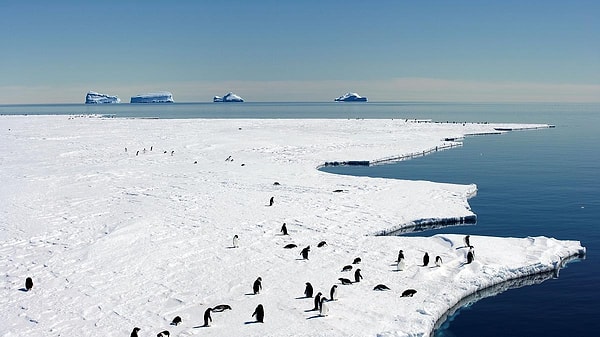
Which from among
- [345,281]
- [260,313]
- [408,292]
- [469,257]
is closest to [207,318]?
[260,313]

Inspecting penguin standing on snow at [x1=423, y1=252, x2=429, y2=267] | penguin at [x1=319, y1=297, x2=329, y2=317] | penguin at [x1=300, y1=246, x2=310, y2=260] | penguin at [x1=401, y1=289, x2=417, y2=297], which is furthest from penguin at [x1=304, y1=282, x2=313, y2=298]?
penguin standing on snow at [x1=423, y1=252, x2=429, y2=267]

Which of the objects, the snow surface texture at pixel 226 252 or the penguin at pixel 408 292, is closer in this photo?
the snow surface texture at pixel 226 252

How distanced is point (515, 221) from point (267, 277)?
1400 centimetres

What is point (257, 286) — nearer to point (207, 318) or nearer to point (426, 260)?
point (207, 318)

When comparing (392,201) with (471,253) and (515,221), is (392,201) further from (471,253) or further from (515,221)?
(471,253)

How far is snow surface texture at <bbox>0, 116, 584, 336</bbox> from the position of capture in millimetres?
13750

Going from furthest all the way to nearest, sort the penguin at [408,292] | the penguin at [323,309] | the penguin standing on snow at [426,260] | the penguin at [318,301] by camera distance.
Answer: the penguin standing on snow at [426,260] < the penguin at [408,292] < the penguin at [318,301] < the penguin at [323,309]

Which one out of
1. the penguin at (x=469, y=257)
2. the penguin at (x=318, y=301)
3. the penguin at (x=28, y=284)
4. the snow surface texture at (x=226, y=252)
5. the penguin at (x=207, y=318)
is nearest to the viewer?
the penguin at (x=207, y=318)

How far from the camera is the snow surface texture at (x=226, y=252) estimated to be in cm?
1375

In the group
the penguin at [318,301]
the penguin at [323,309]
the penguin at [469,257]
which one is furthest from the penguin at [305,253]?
the penguin at [469,257]

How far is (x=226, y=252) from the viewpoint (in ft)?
62.5

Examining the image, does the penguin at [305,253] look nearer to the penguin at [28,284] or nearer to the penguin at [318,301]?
the penguin at [318,301]

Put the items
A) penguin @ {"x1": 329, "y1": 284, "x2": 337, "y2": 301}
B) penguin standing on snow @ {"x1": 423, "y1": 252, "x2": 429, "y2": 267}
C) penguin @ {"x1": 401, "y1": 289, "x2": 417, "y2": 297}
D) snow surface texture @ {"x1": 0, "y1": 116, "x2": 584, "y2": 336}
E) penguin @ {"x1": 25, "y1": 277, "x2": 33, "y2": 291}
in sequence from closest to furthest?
snow surface texture @ {"x1": 0, "y1": 116, "x2": 584, "y2": 336}, penguin @ {"x1": 329, "y1": 284, "x2": 337, "y2": 301}, penguin @ {"x1": 401, "y1": 289, "x2": 417, "y2": 297}, penguin @ {"x1": 25, "y1": 277, "x2": 33, "y2": 291}, penguin standing on snow @ {"x1": 423, "y1": 252, "x2": 429, "y2": 267}

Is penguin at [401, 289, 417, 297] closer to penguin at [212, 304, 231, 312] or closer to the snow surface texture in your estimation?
the snow surface texture
